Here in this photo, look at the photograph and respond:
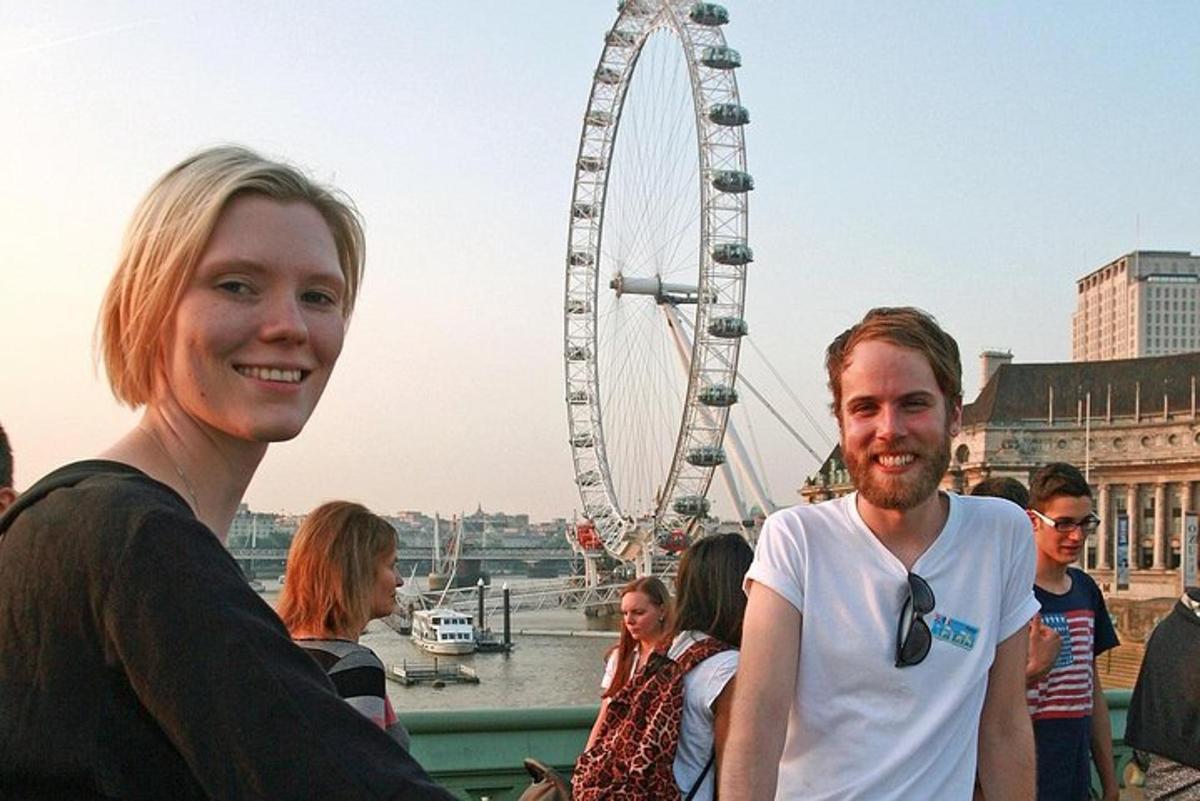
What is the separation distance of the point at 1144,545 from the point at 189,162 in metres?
65.0

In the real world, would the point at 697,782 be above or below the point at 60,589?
below

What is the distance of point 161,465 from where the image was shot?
3.18ft

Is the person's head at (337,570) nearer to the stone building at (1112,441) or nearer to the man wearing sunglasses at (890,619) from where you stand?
the man wearing sunglasses at (890,619)

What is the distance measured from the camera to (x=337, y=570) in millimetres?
2846

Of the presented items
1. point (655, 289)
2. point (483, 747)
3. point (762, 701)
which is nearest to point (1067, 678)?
point (483, 747)

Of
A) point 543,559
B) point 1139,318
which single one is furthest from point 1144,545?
point 1139,318

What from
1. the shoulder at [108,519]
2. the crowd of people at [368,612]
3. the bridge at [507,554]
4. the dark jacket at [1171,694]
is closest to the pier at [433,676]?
the crowd of people at [368,612]

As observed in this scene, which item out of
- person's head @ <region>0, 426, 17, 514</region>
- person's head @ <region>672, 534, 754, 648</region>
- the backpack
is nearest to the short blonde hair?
person's head @ <region>0, 426, 17, 514</region>

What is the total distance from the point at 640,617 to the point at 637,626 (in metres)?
0.10

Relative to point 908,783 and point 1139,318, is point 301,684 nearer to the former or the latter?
point 908,783

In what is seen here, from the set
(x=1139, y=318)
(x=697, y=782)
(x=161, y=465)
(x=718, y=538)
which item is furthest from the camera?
(x=1139, y=318)

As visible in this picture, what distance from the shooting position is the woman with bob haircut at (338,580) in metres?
2.73

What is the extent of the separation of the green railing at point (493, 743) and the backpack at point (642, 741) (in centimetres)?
64

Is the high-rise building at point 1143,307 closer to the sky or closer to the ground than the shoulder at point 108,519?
closer to the sky
